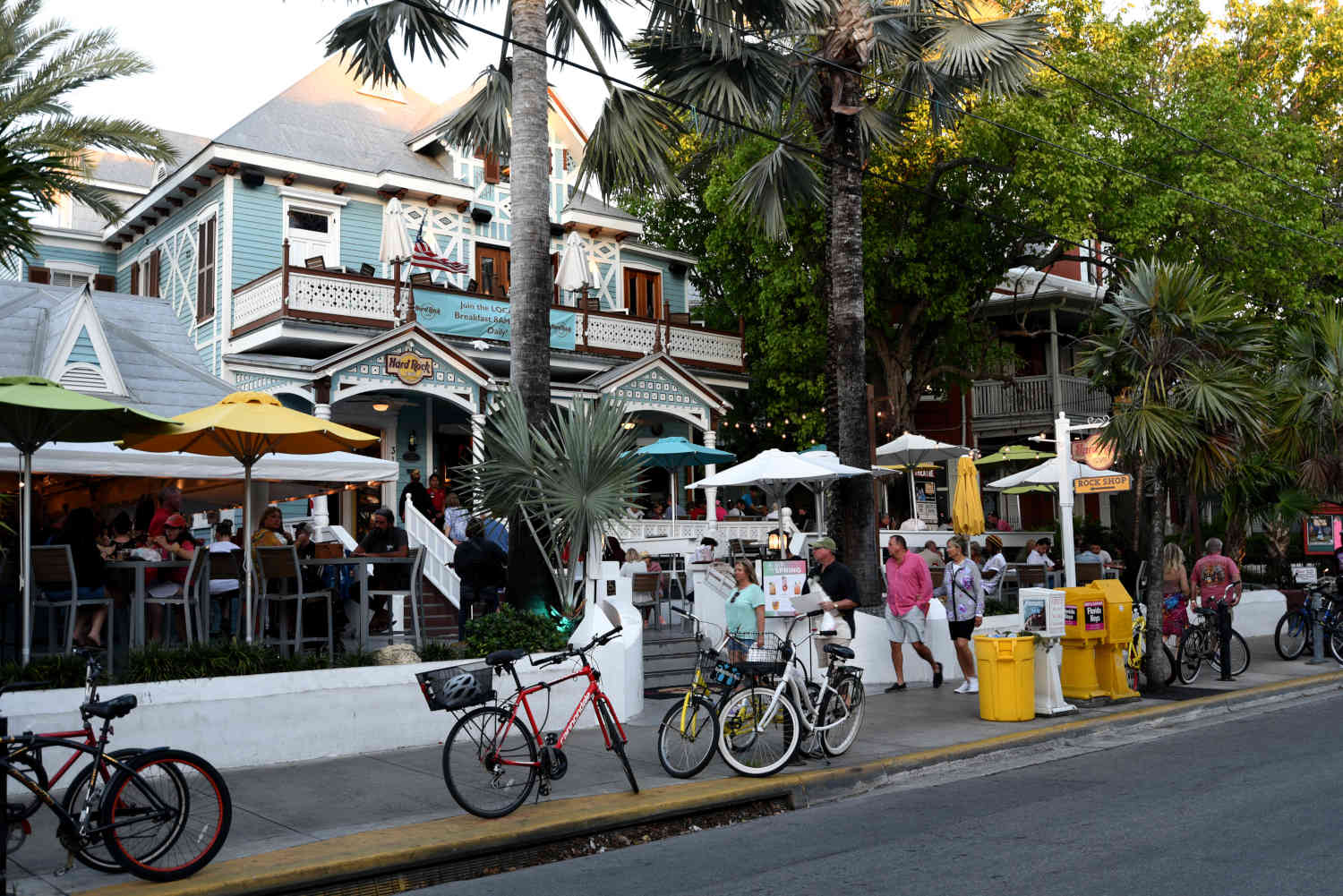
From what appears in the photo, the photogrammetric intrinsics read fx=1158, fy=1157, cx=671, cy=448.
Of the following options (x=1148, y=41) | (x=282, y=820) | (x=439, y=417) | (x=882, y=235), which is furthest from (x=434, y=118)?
(x=282, y=820)

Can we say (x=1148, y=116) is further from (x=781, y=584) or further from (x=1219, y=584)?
(x=781, y=584)

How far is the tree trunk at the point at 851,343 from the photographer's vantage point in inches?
629

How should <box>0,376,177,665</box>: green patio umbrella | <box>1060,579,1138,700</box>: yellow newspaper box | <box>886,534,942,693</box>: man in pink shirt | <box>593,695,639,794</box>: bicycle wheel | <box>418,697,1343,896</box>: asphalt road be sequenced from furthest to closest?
<box>886,534,942,693</box>: man in pink shirt → <box>1060,579,1138,700</box>: yellow newspaper box → <box>0,376,177,665</box>: green patio umbrella → <box>593,695,639,794</box>: bicycle wheel → <box>418,697,1343,896</box>: asphalt road

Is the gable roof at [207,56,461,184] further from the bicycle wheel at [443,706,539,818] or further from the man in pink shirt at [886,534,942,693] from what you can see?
the bicycle wheel at [443,706,539,818]

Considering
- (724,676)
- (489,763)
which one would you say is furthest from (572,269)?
(489,763)

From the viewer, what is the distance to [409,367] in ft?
65.6

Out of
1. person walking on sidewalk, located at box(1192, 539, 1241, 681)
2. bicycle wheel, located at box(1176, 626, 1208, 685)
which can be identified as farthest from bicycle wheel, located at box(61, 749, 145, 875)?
person walking on sidewalk, located at box(1192, 539, 1241, 681)

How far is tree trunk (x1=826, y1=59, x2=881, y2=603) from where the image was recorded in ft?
52.4

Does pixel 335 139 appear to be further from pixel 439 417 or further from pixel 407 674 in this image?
pixel 407 674

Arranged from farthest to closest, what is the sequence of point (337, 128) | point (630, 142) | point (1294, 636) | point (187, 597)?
point (337, 128)
point (1294, 636)
point (630, 142)
point (187, 597)

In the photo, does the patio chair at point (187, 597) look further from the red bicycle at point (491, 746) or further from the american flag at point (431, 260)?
the american flag at point (431, 260)

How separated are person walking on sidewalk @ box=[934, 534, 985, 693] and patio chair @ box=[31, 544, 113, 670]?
8967 mm

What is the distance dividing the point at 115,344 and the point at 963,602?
1079cm

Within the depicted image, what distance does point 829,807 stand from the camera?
8758 millimetres
